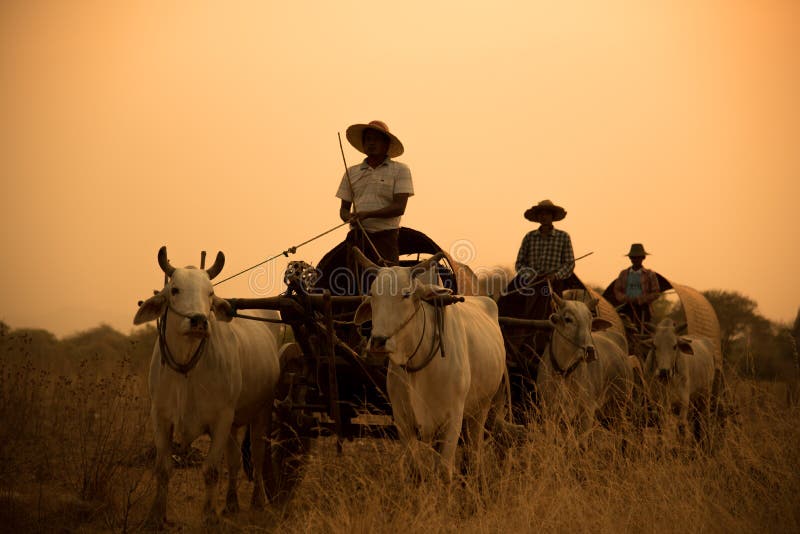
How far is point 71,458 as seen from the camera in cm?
823

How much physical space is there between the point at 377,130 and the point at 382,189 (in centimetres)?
54

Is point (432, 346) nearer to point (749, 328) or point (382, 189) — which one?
point (382, 189)

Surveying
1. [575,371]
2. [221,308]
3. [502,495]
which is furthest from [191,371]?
[575,371]

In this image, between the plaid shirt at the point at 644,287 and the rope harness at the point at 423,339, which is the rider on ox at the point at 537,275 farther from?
the rope harness at the point at 423,339

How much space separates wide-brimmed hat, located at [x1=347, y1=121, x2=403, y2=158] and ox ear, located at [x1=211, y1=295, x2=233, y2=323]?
2143 mm

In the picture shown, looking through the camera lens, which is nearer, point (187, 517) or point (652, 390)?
point (187, 517)

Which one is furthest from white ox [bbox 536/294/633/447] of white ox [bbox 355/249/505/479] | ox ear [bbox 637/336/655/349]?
white ox [bbox 355/249/505/479]

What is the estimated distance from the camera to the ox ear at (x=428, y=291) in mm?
5785

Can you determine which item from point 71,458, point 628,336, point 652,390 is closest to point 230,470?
point 71,458

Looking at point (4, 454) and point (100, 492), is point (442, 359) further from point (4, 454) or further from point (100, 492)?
point (4, 454)

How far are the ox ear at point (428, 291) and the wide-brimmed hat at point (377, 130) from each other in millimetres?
1929

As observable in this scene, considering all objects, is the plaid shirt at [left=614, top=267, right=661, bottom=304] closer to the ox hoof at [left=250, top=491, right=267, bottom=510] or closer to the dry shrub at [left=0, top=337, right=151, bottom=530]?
the ox hoof at [left=250, top=491, right=267, bottom=510]

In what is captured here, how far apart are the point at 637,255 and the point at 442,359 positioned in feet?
22.6

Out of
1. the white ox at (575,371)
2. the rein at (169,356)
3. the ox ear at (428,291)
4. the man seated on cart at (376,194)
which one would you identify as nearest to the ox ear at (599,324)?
the white ox at (575,371)
